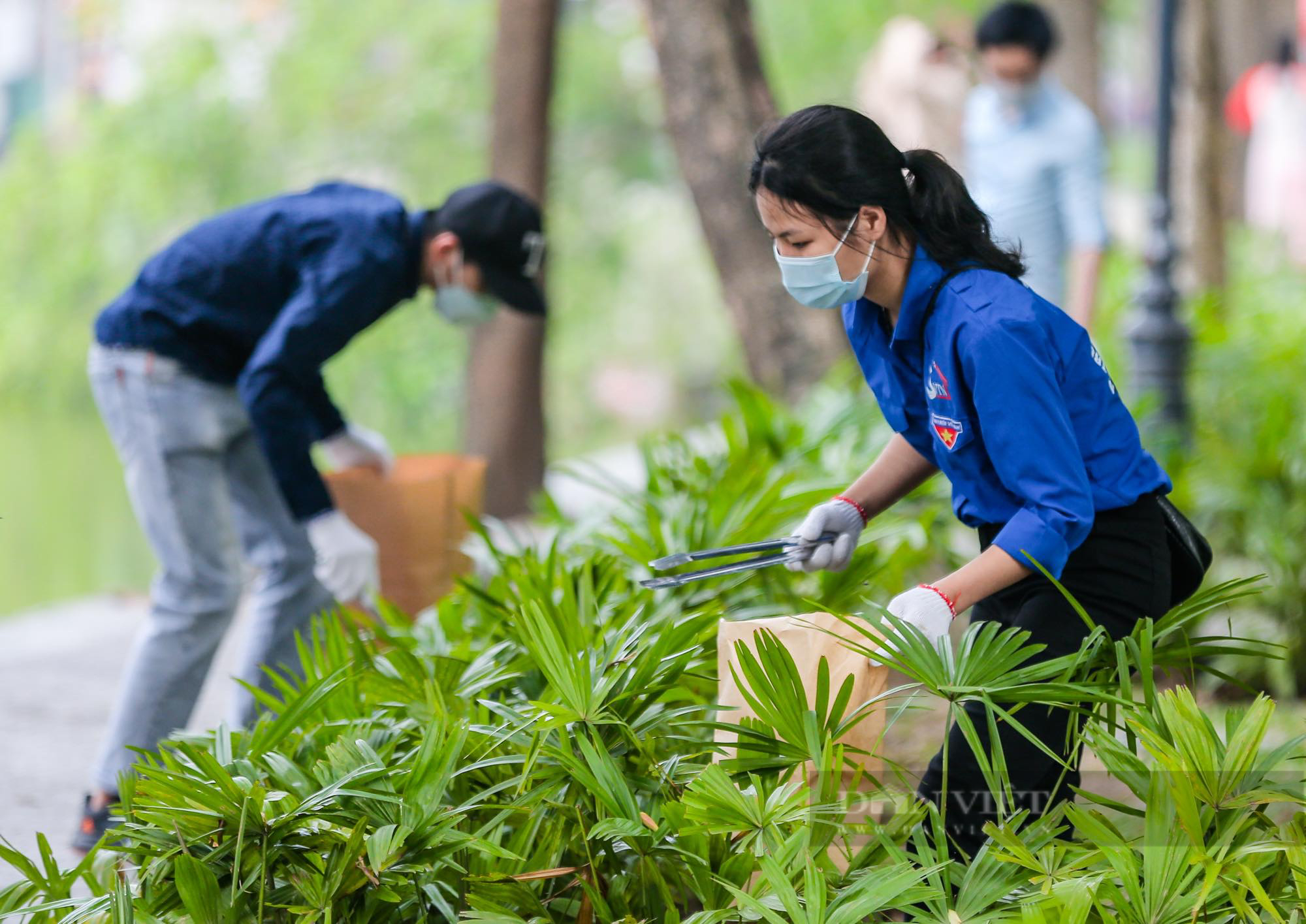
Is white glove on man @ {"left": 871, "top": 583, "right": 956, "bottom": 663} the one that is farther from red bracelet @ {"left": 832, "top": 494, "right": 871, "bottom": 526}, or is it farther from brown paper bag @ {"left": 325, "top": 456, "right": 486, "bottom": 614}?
brown paper bag @ {"left": 325, "top": 456, "right": 486, "bottom": 614}

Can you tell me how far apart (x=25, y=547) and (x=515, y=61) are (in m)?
6.08

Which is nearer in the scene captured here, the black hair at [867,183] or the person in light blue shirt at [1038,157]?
the black hair at [867,183]

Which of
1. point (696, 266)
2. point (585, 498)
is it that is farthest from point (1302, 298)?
point (696, 266)

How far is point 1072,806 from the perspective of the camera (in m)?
2.19

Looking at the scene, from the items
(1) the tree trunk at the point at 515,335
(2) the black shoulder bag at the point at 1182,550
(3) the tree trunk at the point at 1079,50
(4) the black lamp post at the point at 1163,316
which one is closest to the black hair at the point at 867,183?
(2) the black shoulder bag at the point at 1182,550

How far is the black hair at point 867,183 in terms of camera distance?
2424mm

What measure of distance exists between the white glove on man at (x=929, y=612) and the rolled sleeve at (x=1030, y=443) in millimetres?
139

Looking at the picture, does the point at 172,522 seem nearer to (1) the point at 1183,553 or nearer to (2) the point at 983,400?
(2) the point at 983,400

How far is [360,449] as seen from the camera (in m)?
4.38

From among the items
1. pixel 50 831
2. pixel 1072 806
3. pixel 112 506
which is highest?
pixel 1072 806

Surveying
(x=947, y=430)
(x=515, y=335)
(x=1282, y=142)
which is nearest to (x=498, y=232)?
(x=947, y=430)

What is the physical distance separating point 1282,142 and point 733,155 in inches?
343

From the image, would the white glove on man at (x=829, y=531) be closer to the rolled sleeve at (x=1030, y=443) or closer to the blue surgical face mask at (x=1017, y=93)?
the rolled sleeve at (x=1030, y=443)

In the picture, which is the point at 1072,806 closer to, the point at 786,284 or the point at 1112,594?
the point at 1112,594
